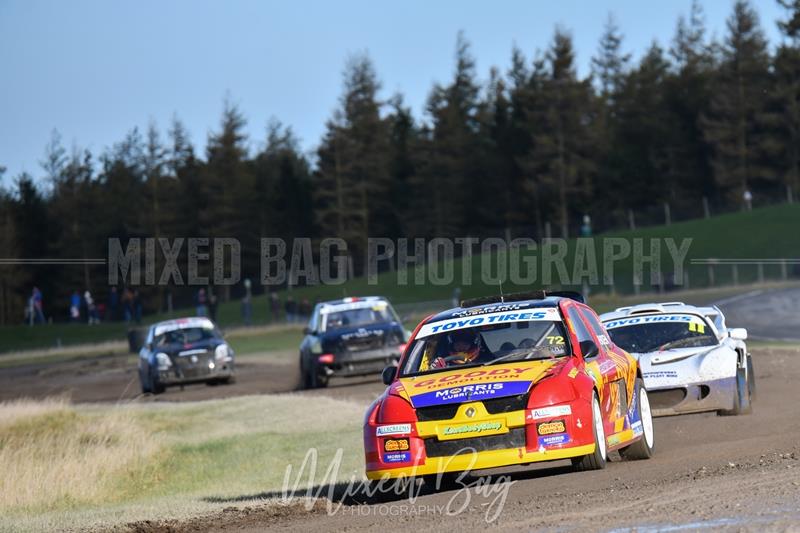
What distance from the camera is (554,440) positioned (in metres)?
9.77

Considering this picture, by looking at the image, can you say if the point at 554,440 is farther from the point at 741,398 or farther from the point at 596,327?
the point at 741,398

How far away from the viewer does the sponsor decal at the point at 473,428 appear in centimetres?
975

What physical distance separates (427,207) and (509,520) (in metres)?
90.5

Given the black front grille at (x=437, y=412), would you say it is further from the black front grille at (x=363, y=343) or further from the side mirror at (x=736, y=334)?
the black front grille at (x=363, y=343)

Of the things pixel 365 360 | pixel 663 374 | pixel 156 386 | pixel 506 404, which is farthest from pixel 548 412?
pixel 156 386

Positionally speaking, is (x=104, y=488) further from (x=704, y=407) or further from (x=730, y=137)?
(x=730, y=137)

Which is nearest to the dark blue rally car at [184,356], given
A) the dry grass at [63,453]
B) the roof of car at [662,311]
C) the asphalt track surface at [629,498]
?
the dry grass at [63,453]

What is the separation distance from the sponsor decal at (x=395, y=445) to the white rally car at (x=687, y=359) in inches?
208

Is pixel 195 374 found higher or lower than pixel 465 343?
lower

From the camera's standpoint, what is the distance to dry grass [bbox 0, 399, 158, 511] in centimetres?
1416

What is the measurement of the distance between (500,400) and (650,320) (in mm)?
6088

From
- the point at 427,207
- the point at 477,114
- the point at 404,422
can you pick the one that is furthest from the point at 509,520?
the point at 477,114

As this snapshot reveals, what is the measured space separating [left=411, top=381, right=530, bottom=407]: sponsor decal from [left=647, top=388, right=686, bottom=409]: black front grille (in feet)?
16.0

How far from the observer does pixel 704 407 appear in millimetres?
14422
